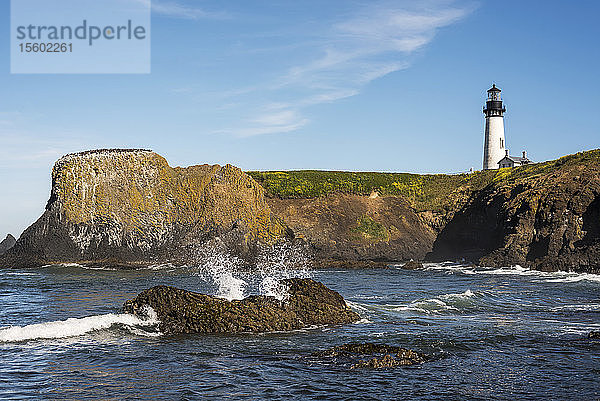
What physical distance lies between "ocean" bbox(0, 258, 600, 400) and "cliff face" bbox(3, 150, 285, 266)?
77.7ft

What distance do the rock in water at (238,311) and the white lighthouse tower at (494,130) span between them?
62167mm

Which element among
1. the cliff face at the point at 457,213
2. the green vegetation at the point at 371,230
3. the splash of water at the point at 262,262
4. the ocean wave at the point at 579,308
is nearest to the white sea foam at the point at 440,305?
the ocean wave at the point at 579,308

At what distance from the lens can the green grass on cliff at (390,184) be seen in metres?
64.2

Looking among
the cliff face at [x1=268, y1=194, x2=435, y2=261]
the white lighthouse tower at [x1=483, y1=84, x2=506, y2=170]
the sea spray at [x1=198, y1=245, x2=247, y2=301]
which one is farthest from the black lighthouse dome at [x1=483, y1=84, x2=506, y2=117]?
the sea spray at [x1=198, y1=245, x2=247, y2=301]

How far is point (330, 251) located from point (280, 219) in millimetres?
5818

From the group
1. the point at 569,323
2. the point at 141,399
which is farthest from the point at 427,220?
the point at 141,399

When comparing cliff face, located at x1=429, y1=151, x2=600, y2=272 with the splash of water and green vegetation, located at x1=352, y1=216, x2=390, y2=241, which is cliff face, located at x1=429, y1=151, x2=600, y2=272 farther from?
the splash of water

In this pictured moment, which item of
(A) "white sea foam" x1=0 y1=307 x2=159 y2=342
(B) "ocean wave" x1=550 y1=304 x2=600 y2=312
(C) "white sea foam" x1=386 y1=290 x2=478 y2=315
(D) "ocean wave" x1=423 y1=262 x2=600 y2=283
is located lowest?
(D) "ocean wave" x1=423 y1=262 x2=600 y2=283

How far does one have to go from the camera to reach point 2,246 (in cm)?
6844

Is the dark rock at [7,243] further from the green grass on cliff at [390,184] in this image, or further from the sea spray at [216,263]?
the green grass on cliff at [390,184]

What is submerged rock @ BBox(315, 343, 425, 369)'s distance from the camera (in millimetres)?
12742

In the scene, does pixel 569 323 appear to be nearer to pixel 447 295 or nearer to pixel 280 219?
pixel 447 295

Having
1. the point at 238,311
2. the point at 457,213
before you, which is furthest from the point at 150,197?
the point at 238,311

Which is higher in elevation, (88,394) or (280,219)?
(280,219)
